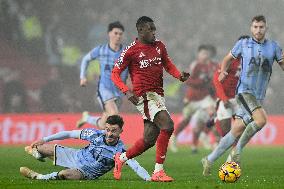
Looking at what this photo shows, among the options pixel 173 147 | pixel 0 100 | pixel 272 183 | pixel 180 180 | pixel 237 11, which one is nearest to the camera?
pixel 272 183

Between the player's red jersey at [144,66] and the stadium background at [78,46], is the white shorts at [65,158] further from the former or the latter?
the stadium background at [78,46]

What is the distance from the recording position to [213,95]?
20500mm

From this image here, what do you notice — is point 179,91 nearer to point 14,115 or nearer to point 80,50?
point 80,50

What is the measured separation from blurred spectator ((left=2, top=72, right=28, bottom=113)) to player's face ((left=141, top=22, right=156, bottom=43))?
50.4ft

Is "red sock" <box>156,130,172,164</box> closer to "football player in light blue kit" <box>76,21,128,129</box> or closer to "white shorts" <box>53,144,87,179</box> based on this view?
"white shorts" <box>53,144,87,179</box>

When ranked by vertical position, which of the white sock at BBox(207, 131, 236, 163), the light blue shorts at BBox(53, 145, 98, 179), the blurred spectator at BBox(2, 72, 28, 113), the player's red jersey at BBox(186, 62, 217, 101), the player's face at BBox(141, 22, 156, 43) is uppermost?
the blurred spectator at BBox(2, 72, 28, 113)

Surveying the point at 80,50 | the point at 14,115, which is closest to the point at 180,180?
the point at 14,115

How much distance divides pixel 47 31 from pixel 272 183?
65.4 feet

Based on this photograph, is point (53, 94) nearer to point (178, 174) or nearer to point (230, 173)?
point (178, 174)

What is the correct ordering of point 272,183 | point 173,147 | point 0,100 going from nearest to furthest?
1. point 272,183
2. point 173,147
3. point 0,100

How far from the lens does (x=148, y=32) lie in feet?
34.3

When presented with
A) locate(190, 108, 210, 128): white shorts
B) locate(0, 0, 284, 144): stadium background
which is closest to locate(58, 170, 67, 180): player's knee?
locate(190, 108, 210, 128): white shorts

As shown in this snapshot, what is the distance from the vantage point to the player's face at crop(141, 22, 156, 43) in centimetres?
1045

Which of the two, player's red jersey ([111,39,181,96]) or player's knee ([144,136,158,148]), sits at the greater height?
player's red jersey ([111,39,181,96])
